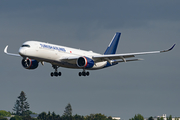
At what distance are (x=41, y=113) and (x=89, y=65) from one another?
74.9 metres

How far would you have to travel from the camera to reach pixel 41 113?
146 meters

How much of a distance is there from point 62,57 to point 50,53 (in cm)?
313

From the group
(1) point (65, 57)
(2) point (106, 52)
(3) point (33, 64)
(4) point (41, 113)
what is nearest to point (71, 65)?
(1) point (65, 57)

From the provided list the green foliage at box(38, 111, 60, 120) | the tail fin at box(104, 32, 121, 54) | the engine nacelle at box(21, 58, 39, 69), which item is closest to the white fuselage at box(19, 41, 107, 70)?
the engine nacelle at box(21, 58, 39, 69)

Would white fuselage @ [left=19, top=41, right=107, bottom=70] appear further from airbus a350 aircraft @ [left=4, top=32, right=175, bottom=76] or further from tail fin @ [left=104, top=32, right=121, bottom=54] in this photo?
tail fin @ [left=104, top=32, right=121, bottom=54]

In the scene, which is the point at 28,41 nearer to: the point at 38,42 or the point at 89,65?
the point at 38,42

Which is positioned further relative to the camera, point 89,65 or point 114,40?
point 114,40

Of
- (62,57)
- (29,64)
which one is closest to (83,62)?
(62,57)

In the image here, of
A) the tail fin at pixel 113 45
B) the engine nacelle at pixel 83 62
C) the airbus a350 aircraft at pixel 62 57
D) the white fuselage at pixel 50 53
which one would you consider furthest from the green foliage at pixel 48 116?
the engine nacelle at pixel 83 62

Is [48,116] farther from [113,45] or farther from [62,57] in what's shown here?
[62,57]

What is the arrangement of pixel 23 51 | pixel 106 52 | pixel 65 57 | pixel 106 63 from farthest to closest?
pixel 106 52 → pixel 106 63 → pixel 65 57 → pixel 23 51

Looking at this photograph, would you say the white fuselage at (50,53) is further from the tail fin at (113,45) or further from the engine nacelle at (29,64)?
the tail fin at (113,45)

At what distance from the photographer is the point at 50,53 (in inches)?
2849

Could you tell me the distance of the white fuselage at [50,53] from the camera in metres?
69.9
